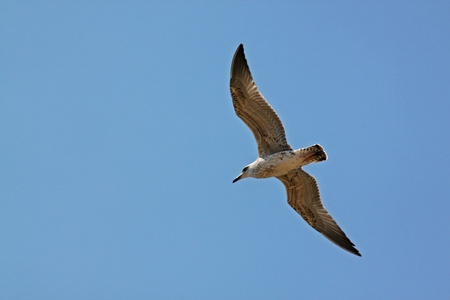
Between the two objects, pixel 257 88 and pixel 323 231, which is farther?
pixel 323 231

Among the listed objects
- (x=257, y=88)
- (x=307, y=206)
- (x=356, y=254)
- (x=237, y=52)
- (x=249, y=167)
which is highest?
(x=237, y=52)

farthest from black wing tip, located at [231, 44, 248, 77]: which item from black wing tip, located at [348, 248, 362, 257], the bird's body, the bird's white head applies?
black wing tip, located at [348, 248, 362, 257]

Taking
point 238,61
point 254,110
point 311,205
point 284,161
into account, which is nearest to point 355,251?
point 311,205

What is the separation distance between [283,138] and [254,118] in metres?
0.78

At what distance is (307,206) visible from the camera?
44.6ft

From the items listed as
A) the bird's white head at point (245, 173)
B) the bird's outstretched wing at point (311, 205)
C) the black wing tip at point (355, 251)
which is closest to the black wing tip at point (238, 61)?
the bird's white head at point (245, 173)

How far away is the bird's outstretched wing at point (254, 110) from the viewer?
12.1 metres

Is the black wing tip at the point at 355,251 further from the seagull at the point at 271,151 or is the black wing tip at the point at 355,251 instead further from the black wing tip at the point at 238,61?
the black wing tip at the point at 238,61

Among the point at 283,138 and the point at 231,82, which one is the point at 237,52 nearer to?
the point at 231,82

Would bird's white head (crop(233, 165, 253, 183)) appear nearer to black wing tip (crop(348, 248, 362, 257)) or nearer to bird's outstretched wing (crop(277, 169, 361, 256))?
bird's outstretched wing (crop(277, 169, 361, 256))

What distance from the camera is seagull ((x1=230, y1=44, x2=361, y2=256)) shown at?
12.1 m

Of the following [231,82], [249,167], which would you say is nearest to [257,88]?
[231,82]

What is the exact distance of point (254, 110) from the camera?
480 inches

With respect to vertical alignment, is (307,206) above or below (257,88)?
below
